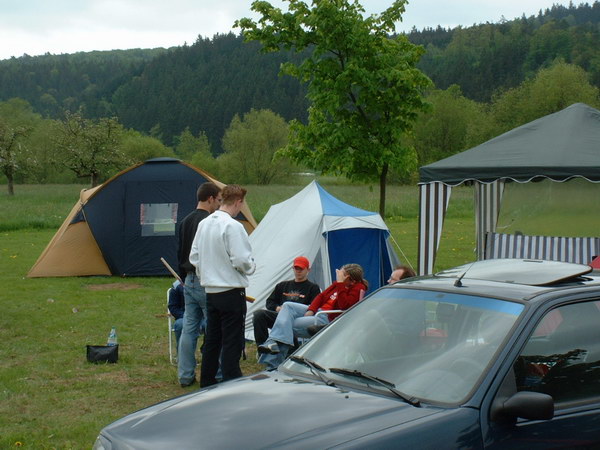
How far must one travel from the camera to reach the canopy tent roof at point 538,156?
8.54 m

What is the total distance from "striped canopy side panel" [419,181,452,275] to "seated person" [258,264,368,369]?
1.65 meters

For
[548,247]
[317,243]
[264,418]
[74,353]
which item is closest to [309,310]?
[317,243]

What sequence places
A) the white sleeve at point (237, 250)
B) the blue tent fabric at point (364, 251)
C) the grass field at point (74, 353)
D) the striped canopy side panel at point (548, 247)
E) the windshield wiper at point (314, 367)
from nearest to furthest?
the windshield wiper at point (314, 367), the grass field at point (74, 353), the white sleeve at point (237, 250), the striped canopy side panel at point (548, 247), the blue tent fabric at point (364, 251)

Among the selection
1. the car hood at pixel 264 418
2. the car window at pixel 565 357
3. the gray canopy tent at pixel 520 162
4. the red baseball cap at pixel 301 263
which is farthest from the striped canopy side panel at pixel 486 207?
the car hood at pixel 264 418

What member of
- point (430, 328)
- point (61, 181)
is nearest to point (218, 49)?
point (61, 181)

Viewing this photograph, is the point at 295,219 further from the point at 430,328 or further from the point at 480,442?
the point at 480,442

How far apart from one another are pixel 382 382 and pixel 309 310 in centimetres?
444

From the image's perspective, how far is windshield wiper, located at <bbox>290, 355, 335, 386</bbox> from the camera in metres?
3.77

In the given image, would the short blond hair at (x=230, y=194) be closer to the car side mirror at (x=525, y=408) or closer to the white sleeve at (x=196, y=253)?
the white sleeve at (x=196, y=253)

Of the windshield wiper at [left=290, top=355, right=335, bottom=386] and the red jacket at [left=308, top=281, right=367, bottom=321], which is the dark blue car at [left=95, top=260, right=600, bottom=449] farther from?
the red jacket at [left=308, top=281, right=367, bottom=321]

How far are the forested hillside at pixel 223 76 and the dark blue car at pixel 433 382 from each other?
93.8 meters

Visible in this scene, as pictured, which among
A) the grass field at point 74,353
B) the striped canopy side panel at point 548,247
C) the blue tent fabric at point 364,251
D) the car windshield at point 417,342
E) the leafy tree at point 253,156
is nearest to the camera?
the car windshield at point 417,342

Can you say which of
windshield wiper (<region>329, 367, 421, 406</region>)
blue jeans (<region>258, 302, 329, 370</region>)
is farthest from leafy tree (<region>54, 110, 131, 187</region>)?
windshield wiper (<region>329, 367, 421, 406</region>)

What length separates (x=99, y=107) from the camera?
395 ft
